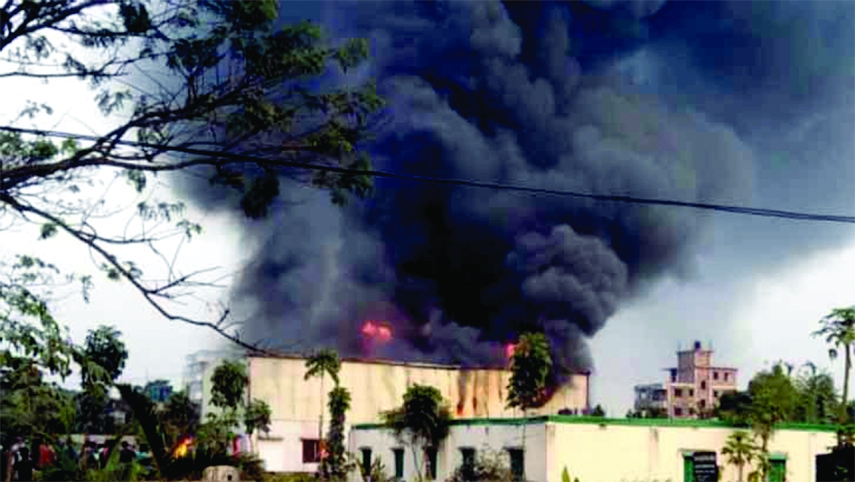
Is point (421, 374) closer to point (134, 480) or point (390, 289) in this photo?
point (390, 289)

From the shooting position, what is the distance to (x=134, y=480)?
12414 mm

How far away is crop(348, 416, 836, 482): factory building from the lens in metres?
33.2

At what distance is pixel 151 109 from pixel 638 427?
890 inches

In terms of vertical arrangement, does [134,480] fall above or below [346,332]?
below

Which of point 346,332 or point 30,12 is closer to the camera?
point 30,12

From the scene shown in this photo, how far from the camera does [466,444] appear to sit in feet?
127

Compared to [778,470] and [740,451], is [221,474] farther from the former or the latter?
[778,470]

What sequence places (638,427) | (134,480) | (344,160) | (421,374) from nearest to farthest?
1. (134,480)
2. (344,160)
3. (638,427)
4. (421,374)

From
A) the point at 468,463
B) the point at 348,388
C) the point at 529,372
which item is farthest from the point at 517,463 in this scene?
the point at 348,388

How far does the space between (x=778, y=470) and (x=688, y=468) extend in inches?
105

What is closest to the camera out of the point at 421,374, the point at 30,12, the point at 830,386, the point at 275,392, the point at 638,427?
the point at 30,12

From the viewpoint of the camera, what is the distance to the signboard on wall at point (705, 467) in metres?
28.6

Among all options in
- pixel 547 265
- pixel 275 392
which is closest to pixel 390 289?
pixel 547 265

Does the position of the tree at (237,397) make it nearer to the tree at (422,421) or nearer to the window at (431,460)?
the tree at (422,421)
